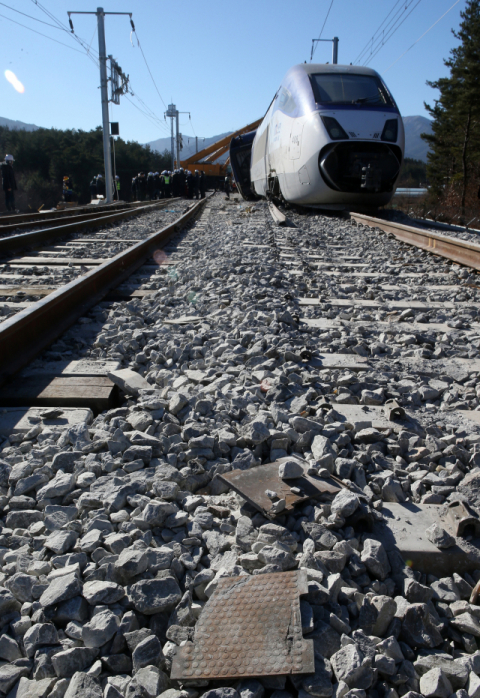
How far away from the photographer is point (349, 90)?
10.8 metres

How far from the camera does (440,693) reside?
1101 mm

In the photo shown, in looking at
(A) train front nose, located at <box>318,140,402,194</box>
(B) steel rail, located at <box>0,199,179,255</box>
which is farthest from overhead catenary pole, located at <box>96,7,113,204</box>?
(A) train front nose, located at <box>318,140,402,194</box>

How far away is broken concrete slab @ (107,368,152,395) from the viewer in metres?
2.51

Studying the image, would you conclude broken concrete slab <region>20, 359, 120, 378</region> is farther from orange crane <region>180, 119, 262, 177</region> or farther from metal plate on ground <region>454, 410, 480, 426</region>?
orange crane <region>180, 119, 262, 177</region>

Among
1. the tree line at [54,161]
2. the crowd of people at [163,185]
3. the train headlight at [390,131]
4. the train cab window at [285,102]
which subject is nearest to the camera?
the train headlight at [390,131]

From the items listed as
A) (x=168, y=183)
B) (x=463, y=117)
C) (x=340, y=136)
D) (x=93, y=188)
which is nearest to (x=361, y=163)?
(x=340, y=136)

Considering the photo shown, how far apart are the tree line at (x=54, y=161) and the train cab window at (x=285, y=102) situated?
45.2 m

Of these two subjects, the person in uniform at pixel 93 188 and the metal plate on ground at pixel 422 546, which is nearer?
the metal plate on ground at pixel 422 546

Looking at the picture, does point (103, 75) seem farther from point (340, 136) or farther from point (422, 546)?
point (422, 546)

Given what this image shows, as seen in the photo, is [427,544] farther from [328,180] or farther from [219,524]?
[328,180]

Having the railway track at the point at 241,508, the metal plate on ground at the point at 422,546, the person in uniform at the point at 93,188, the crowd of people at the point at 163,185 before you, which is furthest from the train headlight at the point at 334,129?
the person in uniform at the point at 93,188

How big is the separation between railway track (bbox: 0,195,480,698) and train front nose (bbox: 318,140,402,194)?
7.71 m

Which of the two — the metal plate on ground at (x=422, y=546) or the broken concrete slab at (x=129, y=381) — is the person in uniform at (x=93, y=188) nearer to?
the broken concrete slab at (x=129, y=381)

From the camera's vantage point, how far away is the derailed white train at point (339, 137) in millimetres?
10156
